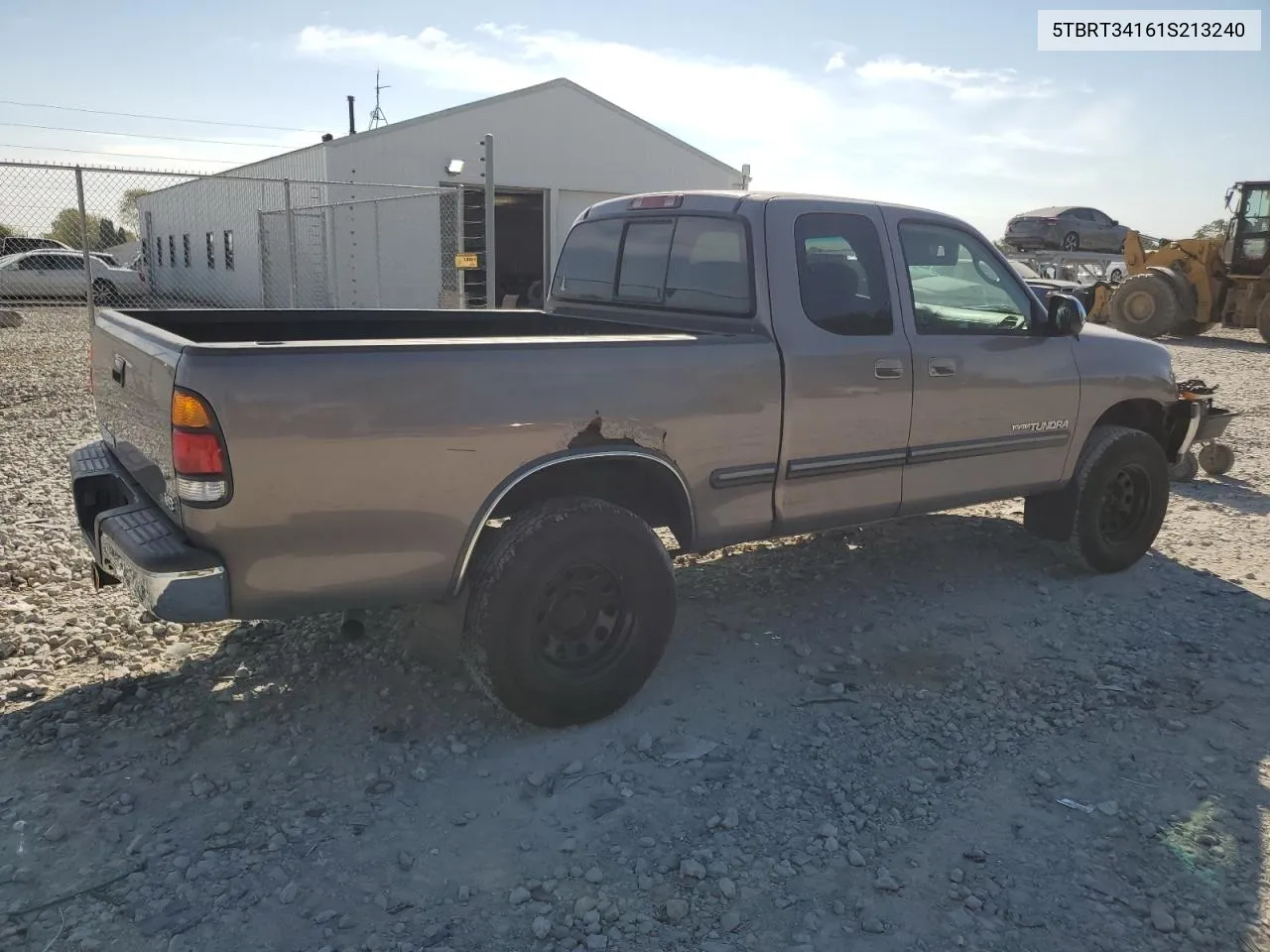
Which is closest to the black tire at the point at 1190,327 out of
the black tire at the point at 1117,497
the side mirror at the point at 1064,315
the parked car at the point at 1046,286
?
the parked car at the point at 1046,286

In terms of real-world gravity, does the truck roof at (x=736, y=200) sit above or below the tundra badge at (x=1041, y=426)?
above

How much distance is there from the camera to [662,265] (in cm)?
465

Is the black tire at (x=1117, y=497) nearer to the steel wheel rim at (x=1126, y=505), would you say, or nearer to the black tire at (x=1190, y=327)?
the steel wheel rim at (x=1126, y=505)

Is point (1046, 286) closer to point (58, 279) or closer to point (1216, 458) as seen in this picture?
point (1216, 458)

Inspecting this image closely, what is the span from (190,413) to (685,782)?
79.1 inches

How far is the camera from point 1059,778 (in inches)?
136

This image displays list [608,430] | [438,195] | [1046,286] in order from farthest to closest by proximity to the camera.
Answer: [438,195] → [1046,286] → [608,430]

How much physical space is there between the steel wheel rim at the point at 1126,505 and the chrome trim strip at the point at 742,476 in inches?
101

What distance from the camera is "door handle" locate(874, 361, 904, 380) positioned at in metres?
4.32

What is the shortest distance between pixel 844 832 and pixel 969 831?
0.41 metres

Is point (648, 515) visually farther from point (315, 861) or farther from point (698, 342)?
point (315, 861)

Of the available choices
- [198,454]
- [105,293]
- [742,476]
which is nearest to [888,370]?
[742,476]

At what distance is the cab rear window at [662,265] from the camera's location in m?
4.26

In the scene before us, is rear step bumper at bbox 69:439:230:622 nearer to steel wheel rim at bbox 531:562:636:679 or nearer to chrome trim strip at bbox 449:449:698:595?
chrome trim strip at bbox 449:449:698:595
